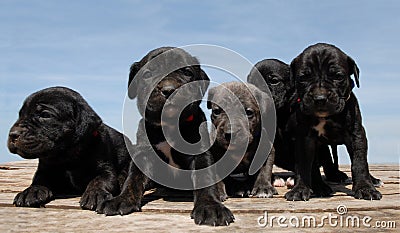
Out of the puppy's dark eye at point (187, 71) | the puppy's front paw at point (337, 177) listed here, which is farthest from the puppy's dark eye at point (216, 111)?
the puppy's front paw at point (337, 177)

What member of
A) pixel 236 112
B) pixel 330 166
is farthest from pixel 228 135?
pixel 330 166

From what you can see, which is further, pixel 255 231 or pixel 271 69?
pixel 271 69

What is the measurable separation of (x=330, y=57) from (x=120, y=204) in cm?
268

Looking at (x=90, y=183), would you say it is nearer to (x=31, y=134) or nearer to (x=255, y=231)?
(x=31, y=134)

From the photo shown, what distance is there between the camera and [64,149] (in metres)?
4.77

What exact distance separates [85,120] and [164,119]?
90 cm

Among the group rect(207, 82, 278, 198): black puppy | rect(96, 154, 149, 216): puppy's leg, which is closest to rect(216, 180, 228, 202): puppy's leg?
rect(207, 82, 278, 198): black puppy

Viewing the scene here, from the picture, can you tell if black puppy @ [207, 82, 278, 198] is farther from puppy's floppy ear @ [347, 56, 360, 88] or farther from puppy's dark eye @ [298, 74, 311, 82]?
puppy's floppy ear @ [347, 56, 360, 88]

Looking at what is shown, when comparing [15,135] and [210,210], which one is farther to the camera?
[15,135]

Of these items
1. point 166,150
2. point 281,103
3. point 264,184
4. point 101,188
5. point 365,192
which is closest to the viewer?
point 101,188

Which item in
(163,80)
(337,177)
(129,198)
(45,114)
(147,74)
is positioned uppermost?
(147,74)

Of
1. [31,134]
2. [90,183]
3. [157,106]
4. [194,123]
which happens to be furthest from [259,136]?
[31,134]

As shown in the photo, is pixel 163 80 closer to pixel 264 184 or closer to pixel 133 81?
pixel 133 81

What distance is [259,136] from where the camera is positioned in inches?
215
